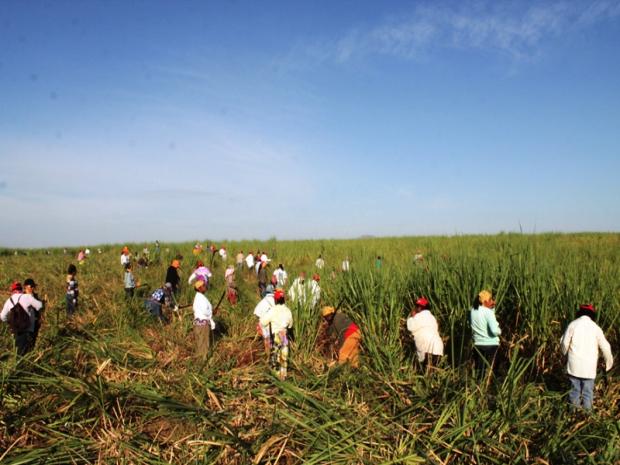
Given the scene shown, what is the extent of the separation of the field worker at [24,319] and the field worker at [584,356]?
783 centimetres

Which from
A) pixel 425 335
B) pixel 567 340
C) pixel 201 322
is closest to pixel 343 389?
pixel 425 335

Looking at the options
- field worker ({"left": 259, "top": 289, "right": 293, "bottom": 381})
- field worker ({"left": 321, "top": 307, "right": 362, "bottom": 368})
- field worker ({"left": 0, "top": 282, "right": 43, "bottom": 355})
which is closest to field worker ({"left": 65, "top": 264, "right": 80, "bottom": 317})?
field worker ({"left": 0, "top": 282, "right": 43, "bottom": 355})

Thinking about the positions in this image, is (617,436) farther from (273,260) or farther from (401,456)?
(273,260)

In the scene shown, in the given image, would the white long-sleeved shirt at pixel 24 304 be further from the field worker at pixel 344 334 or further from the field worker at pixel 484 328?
the field worker at pixel 484 328

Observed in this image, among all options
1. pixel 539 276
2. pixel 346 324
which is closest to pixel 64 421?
pixel 346 324

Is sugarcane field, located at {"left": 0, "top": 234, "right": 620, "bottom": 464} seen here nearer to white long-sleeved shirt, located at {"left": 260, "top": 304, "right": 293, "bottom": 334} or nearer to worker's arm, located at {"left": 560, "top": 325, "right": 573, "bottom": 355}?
white long-sleeved shirt, located at {"left": 260, "top": 304, "right": 293, "bottom": 334}

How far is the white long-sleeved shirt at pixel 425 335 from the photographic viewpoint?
17.9 feet

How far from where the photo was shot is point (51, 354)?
5613 mm

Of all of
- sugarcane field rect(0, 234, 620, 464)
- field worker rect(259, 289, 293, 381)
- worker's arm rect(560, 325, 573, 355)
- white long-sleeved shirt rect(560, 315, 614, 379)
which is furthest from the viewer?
field worker rect(259, 289, 293, 381)

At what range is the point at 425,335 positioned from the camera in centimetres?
552

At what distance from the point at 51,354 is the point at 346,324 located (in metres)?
4.43

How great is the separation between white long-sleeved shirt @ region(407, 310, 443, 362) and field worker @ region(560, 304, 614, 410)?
5.03ft

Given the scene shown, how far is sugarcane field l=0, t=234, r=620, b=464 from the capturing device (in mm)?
3447

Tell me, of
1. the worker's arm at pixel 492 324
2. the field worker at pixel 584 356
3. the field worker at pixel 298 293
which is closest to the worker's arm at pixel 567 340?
the field worker at pixel 584 356
